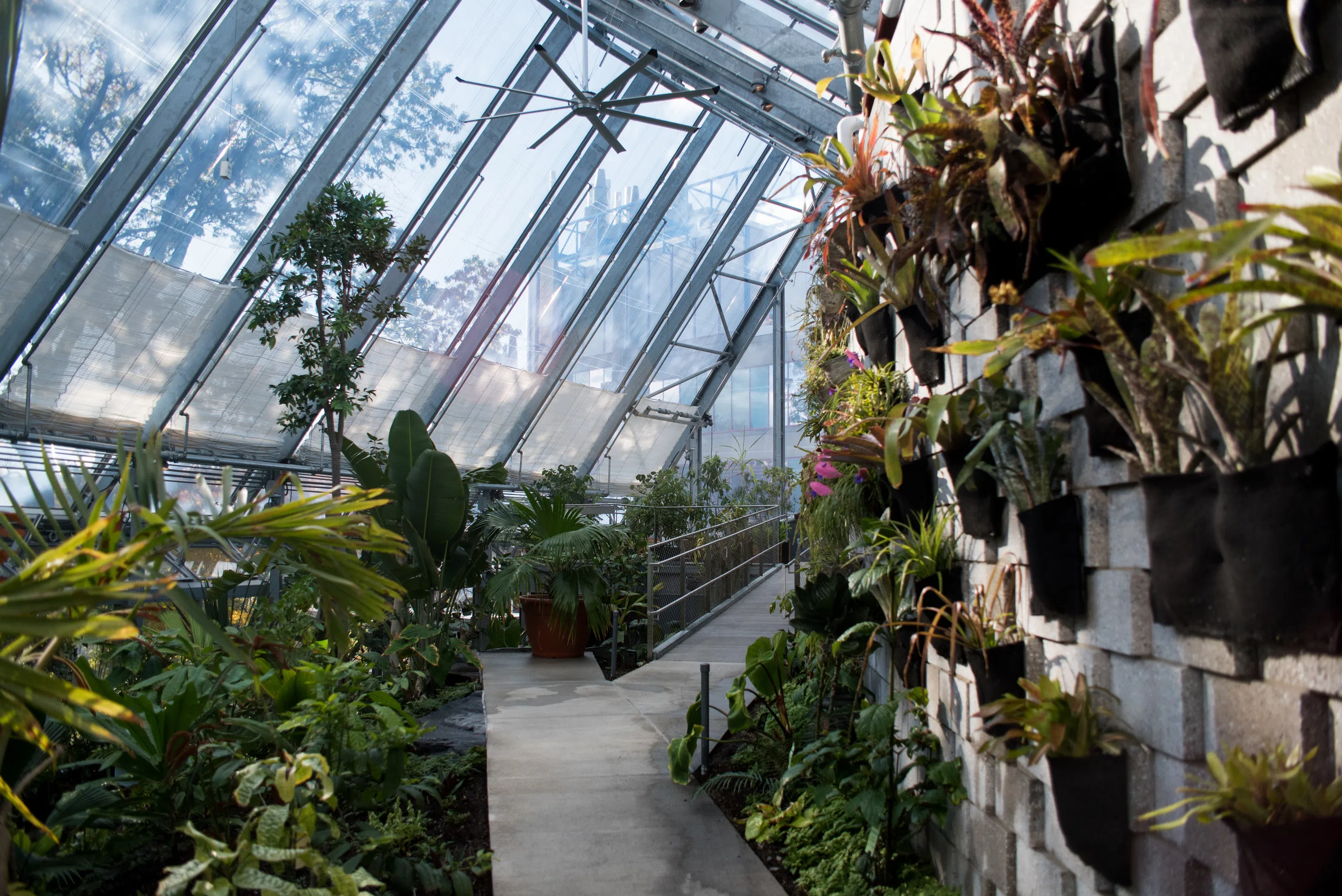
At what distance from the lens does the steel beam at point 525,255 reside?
927cm

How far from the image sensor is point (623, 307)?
11445 millimetres

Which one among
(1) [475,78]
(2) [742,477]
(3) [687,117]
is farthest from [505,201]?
(2) [742,477]

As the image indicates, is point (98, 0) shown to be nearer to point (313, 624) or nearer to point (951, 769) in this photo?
point (313, 624)

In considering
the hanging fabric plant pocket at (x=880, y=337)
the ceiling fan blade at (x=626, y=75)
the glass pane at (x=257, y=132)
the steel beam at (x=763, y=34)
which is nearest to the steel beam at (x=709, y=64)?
the steel beam at (x=763, y=34)

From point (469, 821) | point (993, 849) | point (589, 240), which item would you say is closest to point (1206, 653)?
point (993, 849)

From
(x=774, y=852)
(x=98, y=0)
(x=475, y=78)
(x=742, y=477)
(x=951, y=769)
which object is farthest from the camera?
(x=742, y=477)

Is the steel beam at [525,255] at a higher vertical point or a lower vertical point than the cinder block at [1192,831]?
higher

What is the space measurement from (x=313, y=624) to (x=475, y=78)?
199 inches

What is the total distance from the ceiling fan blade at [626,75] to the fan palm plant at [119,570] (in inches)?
178

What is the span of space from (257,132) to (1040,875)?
6808 millimetres

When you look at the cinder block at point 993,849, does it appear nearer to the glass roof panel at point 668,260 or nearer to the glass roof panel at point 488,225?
the glass roof panel at point 488,225

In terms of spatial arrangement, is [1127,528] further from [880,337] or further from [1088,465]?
[880,337]

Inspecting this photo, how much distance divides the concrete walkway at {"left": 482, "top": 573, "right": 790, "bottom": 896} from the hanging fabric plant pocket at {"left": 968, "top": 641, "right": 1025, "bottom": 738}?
1.22 metres

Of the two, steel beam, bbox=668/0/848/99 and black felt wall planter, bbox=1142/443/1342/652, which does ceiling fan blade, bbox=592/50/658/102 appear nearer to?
steel beam, bbox=668/0/848/99
